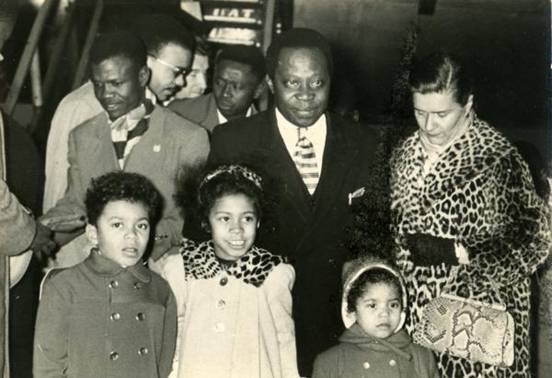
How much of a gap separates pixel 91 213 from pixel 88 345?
480 mm

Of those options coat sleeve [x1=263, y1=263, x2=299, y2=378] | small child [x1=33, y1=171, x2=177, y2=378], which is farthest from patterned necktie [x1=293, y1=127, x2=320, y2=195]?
small child [x1=33, y1=171, x2=177, y2=378]

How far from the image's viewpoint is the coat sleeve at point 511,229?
2.32 meters

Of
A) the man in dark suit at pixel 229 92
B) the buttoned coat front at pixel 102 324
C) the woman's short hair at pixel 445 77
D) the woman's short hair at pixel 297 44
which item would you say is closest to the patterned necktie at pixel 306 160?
the woman's short hair at pixel 297 44

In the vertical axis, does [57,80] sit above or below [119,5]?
below

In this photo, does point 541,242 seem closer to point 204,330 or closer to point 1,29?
point 204,330

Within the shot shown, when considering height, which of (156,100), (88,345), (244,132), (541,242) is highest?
(156,100)

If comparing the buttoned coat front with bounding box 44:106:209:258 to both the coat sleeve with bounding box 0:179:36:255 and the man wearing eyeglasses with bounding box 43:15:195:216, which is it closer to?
the man wearing eyeglasses with bounding box 43:15:195:216

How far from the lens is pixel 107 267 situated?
2383 millimetres

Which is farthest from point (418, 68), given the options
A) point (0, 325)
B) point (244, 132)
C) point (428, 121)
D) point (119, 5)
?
point (119, 5)

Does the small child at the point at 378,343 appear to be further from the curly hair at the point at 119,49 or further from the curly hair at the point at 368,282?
the curly hair at the point at 119,49

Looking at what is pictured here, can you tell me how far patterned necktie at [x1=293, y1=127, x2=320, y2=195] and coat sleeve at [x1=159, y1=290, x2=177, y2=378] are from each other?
2.29 feet

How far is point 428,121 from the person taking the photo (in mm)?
2420

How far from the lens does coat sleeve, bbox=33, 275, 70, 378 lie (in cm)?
228

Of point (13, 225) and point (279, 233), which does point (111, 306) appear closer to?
point (13, 225)
